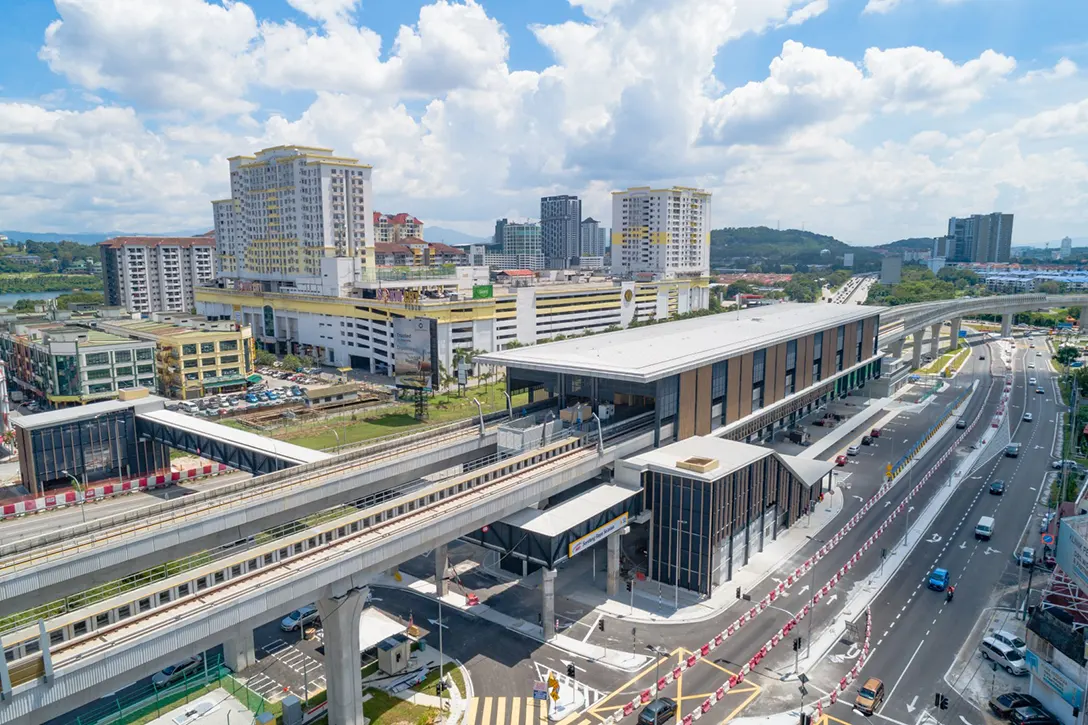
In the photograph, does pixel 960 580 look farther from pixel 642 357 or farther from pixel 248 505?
pixel 248 505

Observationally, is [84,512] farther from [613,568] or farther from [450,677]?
[613,568]

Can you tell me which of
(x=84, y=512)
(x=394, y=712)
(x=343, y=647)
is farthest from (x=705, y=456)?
(x=84, y=512)

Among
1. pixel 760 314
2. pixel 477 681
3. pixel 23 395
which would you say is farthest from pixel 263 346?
pixel 477 681

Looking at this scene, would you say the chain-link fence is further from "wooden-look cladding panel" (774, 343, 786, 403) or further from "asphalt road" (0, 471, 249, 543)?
"wooden-look cladding panel" (774, 343, 786, 403)

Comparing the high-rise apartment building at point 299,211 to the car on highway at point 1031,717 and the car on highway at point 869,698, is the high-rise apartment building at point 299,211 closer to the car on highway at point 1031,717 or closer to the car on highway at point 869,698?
the car on highway at point 869,698

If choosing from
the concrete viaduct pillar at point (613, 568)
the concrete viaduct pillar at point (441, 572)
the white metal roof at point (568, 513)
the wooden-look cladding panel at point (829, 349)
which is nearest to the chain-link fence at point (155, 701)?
the concrete viaduct pillar at point (441, 572)

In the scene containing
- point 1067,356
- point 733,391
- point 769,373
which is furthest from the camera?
point 1067,356
